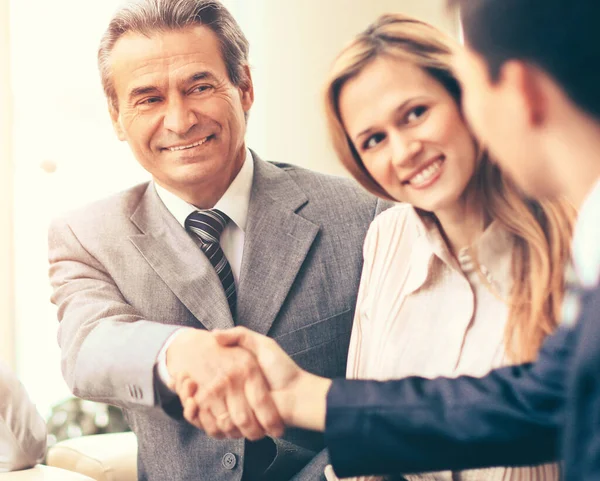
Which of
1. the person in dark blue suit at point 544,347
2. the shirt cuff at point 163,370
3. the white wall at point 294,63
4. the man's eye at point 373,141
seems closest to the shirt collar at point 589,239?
the person in dark blue suit at point 544,347

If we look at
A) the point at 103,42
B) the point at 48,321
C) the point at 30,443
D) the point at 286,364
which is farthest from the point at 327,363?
the point at 48,321

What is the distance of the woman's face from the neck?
28 millimetres

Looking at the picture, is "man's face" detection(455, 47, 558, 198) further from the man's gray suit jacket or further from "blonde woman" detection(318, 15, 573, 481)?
the man's gray suit jacket

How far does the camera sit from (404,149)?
93 centimetres

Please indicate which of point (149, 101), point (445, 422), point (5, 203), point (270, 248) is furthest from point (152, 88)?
point (5, 203)

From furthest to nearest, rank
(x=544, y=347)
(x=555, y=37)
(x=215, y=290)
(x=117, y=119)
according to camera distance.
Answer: (x=117, y=119) → (x=215, y=290) → (x=544, y=347) → (x=555, y=37)

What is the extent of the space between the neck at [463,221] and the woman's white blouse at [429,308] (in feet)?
0.06

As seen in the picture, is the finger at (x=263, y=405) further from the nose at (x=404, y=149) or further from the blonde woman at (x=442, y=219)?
the nose at (x=404, y=149)

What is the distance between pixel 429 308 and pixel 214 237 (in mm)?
381

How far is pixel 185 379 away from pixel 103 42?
1.93 feet

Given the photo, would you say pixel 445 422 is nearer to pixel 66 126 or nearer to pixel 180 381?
pixel 180 381

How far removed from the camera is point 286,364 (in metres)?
0.93

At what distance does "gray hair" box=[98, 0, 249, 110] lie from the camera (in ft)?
3.75

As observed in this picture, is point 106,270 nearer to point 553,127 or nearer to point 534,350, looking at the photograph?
point 534,350
